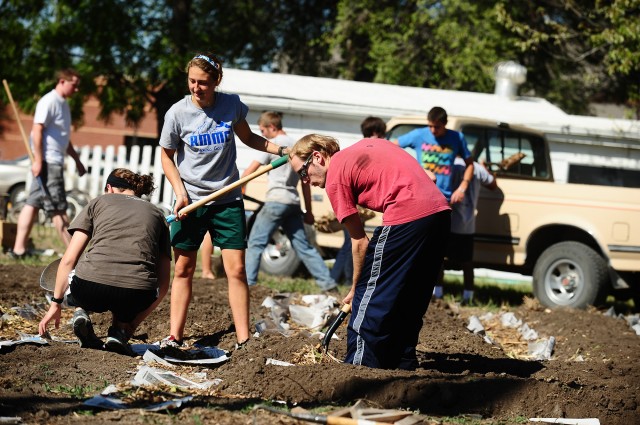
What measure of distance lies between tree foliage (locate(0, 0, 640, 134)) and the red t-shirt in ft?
54.7

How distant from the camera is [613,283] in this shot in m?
11.0

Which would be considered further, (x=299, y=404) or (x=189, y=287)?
(x=189, y=287)

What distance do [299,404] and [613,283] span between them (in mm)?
6919

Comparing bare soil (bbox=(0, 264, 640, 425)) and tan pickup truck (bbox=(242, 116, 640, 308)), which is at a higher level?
tan pickup truck (bbox=(242, 116, 640, 308))

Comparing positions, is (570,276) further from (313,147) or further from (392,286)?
(313,147)

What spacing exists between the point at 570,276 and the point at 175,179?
610 centimetres

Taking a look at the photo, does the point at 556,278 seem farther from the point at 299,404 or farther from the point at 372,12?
the point at 372,12

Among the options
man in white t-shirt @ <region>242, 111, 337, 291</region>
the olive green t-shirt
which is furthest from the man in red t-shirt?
man in white t-shirt @ <region>242, 111, 337, 291</region>

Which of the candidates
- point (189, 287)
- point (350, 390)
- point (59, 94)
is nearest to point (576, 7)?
point (59, 94)

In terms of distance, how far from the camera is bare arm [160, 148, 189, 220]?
21.3 ft

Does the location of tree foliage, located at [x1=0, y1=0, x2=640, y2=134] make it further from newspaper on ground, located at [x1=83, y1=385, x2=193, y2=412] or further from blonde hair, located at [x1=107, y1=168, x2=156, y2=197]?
newspaper on ground, located at [x1=83, y1=385, x2=193, y2=412]

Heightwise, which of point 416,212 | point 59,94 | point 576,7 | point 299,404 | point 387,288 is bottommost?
point 299,404

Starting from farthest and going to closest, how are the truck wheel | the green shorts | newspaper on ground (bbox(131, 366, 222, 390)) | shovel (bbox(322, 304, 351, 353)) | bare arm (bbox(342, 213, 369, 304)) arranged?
the truck wheel, the green shorts, shovel (bbox(322, 304, 351, 353)), bare arm (bbox(342, 213, 369, 304)), newspaper on ground (bbox(131, 366, 222, 390))

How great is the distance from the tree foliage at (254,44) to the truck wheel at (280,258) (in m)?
11.3
